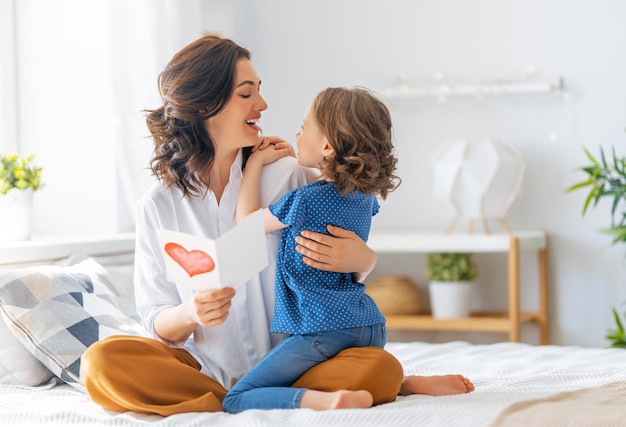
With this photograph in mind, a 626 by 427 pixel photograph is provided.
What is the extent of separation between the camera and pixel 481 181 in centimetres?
356

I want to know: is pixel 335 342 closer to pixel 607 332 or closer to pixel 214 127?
pixel 214 127

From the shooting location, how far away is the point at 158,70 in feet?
10.5

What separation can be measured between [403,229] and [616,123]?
100cm

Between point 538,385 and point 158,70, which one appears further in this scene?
point 158,70

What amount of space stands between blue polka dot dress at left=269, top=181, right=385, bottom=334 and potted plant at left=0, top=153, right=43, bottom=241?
1100 mm

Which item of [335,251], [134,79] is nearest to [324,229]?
[335,251]

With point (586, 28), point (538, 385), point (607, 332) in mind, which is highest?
point (586, 28)

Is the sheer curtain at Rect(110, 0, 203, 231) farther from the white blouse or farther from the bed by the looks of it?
the white blouse

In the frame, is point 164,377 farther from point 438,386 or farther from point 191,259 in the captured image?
point 438,386

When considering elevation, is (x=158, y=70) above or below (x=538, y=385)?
above

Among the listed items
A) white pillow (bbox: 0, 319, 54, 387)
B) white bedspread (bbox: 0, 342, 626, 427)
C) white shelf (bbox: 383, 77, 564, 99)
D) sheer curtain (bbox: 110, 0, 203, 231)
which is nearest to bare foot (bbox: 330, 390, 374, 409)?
Result: white bedspread (bbox: 0, 342, 626, 427)

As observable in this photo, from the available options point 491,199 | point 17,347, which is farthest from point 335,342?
point 491,199

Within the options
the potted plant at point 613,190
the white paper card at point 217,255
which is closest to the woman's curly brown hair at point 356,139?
the white paper card at point 217,255

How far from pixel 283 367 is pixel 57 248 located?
1086 mm
